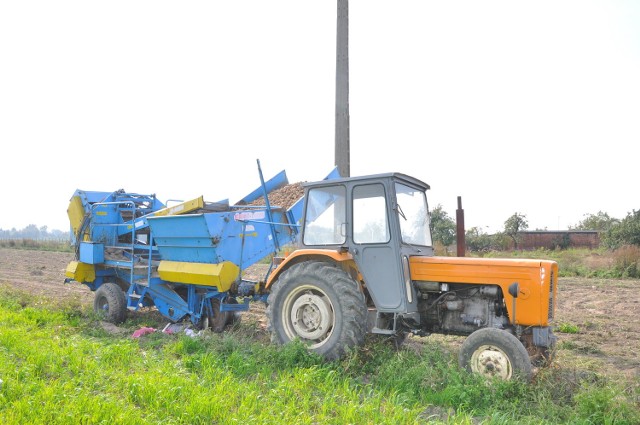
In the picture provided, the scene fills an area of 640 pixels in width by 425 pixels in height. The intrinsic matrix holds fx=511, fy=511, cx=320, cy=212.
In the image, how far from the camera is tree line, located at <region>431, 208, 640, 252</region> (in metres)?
23.6

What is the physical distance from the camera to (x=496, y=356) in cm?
492

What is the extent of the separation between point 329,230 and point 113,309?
15.6 feet

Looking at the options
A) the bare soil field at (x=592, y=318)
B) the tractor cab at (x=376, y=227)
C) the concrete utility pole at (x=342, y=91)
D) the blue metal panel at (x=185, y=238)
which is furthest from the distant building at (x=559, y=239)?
the tractor cab at (x=376, y=227)

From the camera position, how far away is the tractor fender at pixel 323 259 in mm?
5863

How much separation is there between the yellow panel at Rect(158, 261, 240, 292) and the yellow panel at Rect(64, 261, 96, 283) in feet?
7.84

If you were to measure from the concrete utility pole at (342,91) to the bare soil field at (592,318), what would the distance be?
3190 mm

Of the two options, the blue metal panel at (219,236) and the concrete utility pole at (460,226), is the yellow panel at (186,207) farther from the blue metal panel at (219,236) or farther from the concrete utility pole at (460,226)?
the concrete utility pole at (460,226)

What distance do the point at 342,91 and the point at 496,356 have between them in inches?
230

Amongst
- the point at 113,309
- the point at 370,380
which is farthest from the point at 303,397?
the point at 113,309

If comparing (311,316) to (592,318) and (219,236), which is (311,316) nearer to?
(219,236)

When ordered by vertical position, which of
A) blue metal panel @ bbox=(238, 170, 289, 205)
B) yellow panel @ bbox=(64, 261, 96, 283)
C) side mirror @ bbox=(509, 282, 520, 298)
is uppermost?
blue metal panel @ bbox=(238, 170, 289, 205)

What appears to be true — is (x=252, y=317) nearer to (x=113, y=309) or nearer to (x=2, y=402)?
(x=113, y=309)

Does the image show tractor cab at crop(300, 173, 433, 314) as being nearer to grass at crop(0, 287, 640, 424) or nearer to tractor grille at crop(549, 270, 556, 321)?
grass at crop(0, 287, 640, 424)

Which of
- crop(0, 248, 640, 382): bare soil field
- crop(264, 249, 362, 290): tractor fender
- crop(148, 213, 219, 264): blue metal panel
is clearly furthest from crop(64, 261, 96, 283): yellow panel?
crop(264, 249, 362, 290): tractor fender
